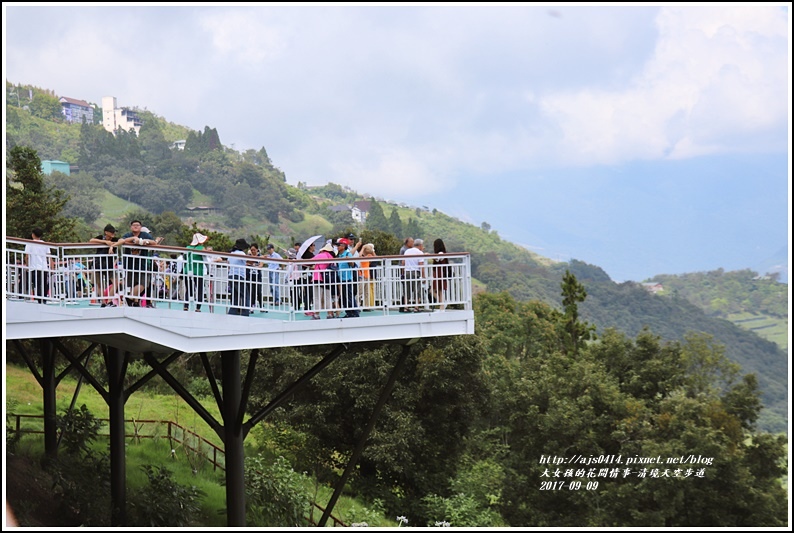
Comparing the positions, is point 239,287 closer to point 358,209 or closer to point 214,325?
point 214,325

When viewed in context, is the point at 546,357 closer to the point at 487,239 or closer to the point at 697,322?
the point at 697,322

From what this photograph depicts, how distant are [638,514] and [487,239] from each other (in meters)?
83.6

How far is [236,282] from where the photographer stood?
1462 cm

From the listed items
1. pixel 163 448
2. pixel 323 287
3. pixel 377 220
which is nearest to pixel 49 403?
pixel 163 448

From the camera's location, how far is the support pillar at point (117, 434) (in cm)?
1862

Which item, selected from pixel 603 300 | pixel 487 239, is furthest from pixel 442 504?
pixel 487 239

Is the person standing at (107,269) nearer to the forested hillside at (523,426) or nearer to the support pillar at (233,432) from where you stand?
the support pillar at (233,432)

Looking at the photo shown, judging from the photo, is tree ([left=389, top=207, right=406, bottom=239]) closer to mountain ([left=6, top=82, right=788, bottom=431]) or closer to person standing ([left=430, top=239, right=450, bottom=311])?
mountain ([left=6, top=82, right=788, bottom=431])

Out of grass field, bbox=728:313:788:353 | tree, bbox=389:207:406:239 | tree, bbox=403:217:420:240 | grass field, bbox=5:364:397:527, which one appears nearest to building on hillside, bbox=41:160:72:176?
tree, bbox=389:207:406:239

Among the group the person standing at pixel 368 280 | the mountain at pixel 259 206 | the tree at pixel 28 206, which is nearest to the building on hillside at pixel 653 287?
the mountain at pixel 259 206

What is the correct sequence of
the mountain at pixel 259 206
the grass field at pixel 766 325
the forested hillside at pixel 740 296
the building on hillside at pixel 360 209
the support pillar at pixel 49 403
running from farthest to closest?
the building on hillside at pixel 360 209 → the forested hillside at pixel 740 296 → the grass field at pixel 766 325 → the mountain at pixel 259 206 → the support pillar at pixel 49 403

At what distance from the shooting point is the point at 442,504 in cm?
3145

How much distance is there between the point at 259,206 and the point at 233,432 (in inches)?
3689

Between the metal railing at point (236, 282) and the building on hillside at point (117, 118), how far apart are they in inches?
4116
